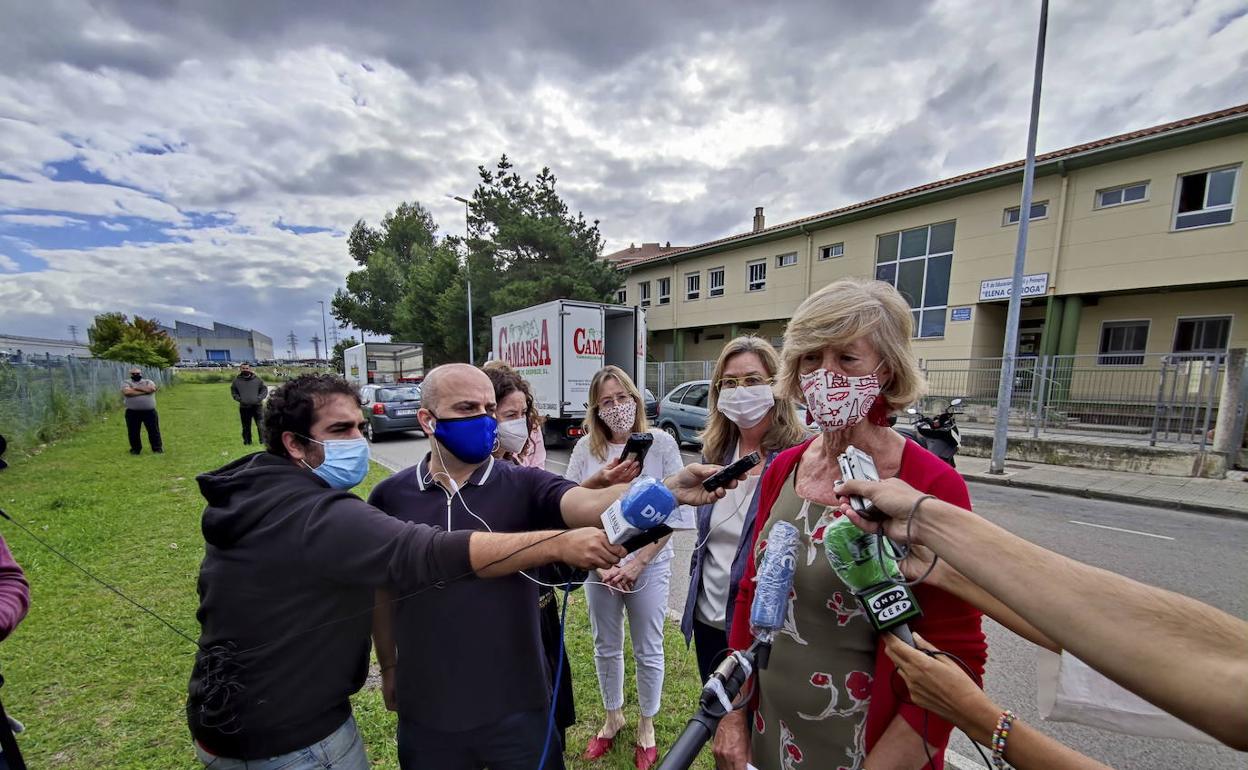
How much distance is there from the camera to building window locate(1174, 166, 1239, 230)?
10133 millimetres

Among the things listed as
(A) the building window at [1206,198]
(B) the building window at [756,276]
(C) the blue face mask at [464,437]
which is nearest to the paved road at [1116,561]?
(C) the blue face mask at [464,437]

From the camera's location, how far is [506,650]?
5.18 ft

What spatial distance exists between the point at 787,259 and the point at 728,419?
1779 cm

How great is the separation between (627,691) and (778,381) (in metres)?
2.32

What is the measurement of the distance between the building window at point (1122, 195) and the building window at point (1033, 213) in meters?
0.99

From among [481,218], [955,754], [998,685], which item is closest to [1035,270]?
[998,685]

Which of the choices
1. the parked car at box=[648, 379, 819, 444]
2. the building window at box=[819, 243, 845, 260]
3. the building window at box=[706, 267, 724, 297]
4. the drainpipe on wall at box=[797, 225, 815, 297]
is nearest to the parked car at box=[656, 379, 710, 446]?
the parked car at box=[648, 379, 819, 444]

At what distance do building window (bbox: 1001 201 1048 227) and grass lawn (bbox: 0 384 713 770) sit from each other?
49.7 feet

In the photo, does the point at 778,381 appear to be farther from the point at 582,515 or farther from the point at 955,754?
the point at 955,754

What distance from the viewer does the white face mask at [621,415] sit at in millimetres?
2826

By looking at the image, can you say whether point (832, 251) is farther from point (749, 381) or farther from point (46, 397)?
point (46, 397)

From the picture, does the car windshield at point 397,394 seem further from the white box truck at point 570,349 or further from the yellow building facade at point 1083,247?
the yellow building facade at point 1083,247

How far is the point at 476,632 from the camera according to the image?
60.9 inches

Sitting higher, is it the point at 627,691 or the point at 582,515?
the point at 582,515
